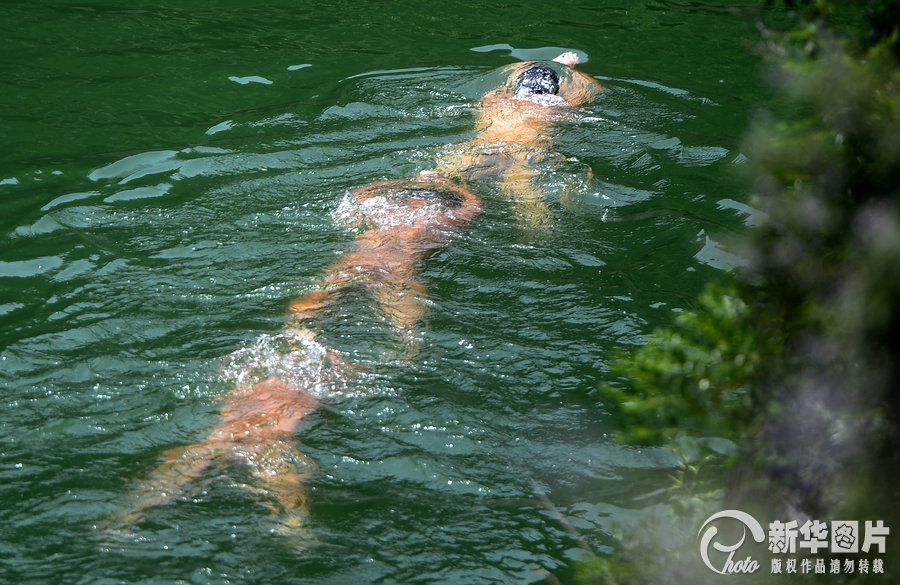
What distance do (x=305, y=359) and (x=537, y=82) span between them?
4.94 m

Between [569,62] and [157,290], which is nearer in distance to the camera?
[157,290]

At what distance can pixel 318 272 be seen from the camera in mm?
5633

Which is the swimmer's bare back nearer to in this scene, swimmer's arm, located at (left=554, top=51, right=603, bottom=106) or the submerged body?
the submerged body

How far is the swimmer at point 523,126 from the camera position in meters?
7.06

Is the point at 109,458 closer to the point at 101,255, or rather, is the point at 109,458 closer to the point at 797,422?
the point at 101,255

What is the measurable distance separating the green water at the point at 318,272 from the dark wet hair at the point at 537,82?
0.51 m

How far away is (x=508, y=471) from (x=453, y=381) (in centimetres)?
74

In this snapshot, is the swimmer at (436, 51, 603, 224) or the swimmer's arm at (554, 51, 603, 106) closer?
the swimmer at (436, 51, 603, 224)

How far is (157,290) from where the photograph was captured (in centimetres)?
536

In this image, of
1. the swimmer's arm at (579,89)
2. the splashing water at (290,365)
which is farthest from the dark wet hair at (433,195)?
the swimmer's arm at (579,89)

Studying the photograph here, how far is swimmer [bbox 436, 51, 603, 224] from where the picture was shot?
23.2ft

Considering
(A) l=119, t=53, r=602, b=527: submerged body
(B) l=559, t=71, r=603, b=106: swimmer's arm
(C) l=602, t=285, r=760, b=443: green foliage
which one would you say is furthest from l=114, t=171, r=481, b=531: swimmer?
(B) l=559, t=71, r=603, b=106: swimmer's arm

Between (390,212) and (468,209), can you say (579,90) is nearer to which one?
(468,209)

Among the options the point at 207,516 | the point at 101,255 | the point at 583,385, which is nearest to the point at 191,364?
the point at 207,516
